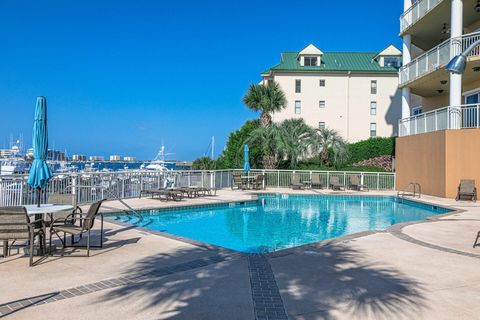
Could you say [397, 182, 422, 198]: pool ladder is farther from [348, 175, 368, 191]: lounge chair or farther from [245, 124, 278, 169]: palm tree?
[245, 124, 278, 169]: palm tree

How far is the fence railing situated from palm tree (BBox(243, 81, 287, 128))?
26.4 ft

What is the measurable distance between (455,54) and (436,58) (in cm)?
184

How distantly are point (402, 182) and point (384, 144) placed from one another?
35.1 ft

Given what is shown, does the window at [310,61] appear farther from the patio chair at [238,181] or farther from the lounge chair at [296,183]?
the patio chair at [238,181]

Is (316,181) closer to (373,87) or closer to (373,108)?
(373,108)

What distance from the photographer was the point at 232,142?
1435 inches

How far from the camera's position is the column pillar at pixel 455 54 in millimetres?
16562

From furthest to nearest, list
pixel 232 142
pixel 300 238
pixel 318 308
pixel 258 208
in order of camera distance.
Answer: pixel 232 142 < pixel 258 208 < pixel 300 238 < pixel 318 308

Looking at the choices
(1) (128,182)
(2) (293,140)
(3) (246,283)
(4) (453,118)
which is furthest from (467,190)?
(3) (246,283)

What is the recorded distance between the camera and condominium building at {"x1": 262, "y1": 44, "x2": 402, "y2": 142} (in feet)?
123

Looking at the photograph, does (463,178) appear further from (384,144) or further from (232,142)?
(232,142)

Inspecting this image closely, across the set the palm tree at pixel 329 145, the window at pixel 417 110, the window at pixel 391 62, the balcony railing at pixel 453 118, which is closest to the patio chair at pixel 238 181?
the palm tree at pixel 329 145

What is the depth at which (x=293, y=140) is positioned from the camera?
25500 mm

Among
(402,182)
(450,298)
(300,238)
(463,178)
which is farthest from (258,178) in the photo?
(450,298)
